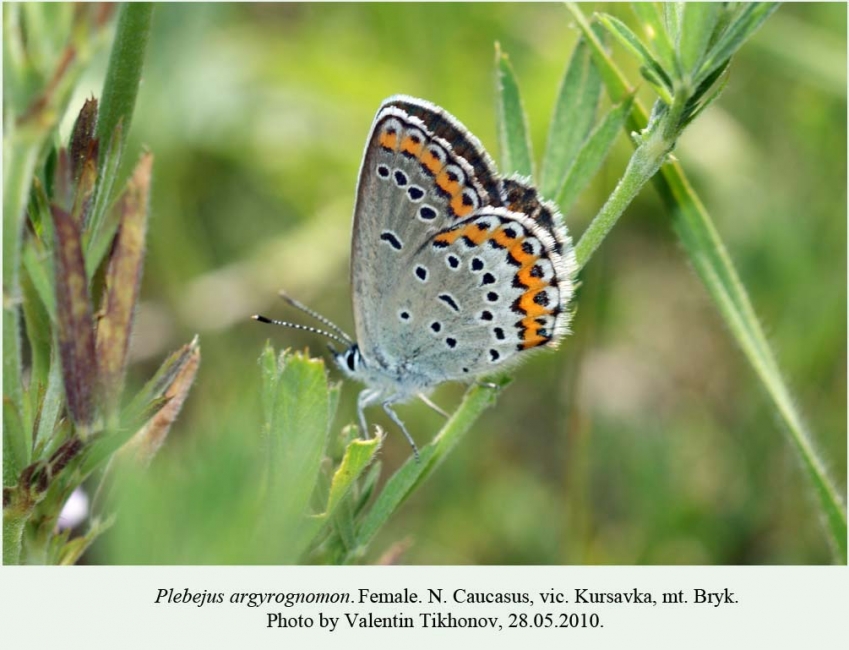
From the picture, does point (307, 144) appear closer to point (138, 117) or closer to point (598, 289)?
point (138, 117)

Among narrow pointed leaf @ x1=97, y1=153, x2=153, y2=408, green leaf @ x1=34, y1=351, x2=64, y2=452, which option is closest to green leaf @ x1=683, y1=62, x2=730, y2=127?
narrow pointed leaf @ x1=97, y1=153, x2=153, y2=408

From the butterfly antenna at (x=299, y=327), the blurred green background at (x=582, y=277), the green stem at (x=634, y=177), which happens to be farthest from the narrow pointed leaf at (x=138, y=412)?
the blurred green background at (x=582, y=277)

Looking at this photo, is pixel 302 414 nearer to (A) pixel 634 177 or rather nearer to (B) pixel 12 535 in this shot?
(B) pixel 12 535

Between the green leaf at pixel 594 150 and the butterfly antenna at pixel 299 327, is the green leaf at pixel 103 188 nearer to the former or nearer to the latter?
the green leaf at pixel 594 150

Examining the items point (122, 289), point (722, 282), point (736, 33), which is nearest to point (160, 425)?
point (122, 289)

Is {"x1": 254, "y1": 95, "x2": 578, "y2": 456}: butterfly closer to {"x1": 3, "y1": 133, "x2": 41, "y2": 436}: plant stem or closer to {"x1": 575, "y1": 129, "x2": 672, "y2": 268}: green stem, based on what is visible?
{"x1": 575, "y1": 129, "x2": 672, "y2": 268}: green stem
